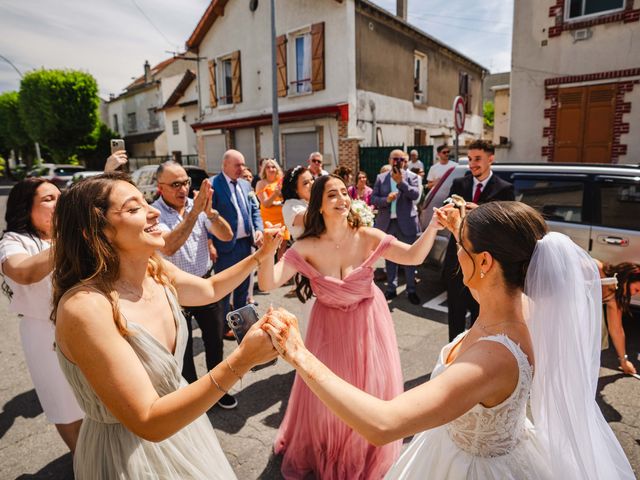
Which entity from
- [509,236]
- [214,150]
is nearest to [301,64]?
[214,150]

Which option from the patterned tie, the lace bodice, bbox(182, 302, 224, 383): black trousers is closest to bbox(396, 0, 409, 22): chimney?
the patterned tie

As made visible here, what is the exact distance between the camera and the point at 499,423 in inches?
60.9

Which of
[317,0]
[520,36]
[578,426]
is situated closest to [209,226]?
[578,426]

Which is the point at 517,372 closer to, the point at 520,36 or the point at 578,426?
the point at 578,426

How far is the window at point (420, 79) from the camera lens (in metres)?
18.4

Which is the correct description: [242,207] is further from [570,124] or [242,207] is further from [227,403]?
[570,124]

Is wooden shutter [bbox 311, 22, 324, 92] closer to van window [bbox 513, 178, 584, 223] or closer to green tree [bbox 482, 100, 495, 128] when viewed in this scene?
van window [bbox 513, 178, 584, 223]

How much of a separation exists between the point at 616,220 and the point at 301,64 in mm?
14149

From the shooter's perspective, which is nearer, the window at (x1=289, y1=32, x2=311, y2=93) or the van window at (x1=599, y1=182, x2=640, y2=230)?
the van window at (x1=599, y1=182, x2=640, y2=230)

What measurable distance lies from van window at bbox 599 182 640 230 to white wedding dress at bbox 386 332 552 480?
13.7 ft

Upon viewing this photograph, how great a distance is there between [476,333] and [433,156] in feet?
46.6

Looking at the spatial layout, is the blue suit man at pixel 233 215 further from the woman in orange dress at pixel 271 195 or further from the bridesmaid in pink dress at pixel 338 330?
the bridesmaid in pink dress at pixel 338 330

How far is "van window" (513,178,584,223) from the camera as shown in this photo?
5117 millimetres

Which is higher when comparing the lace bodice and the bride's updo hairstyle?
the bride's updo hairstyle
